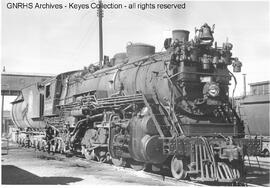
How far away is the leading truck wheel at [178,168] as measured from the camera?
30.2 feet

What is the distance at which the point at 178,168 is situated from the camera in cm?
941

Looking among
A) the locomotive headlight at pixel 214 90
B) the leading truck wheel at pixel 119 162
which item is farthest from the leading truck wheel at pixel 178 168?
the leading truck wheel at pixel 119 162

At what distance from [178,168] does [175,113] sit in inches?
54.5

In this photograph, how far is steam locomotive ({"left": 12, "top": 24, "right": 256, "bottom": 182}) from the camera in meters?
9.01

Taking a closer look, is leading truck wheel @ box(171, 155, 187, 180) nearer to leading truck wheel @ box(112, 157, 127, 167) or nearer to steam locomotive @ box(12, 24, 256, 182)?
steam locomotive @ box(12, 24, 256, 182)

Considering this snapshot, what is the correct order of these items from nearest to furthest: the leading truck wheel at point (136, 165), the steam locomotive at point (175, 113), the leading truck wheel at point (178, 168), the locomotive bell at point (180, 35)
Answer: the steam locomotive at point (175, 113)
the leading truck wheel at point (178, 168)
the locomotive bell at point (180, 35)
the leading truck wheel at point (136, 165)

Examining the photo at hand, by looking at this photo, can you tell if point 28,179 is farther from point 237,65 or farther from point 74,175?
point 237,65

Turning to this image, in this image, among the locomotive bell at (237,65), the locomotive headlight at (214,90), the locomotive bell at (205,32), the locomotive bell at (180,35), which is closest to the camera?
the locomotive headlight at (214,90)

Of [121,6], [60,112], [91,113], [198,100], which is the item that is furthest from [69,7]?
[60,112]

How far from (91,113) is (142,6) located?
5.48 metres

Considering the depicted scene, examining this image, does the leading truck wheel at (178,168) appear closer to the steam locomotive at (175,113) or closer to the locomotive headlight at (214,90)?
the steam locomotive at (175,113)

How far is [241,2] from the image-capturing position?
942 centimetres

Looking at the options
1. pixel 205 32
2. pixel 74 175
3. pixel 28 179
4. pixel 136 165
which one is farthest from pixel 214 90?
pixel 28 179

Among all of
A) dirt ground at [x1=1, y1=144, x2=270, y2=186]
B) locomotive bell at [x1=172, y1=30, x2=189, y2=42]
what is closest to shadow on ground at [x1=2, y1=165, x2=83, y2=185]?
dirt ground at [x1=1, y1=144, x2=270, y2=186]
